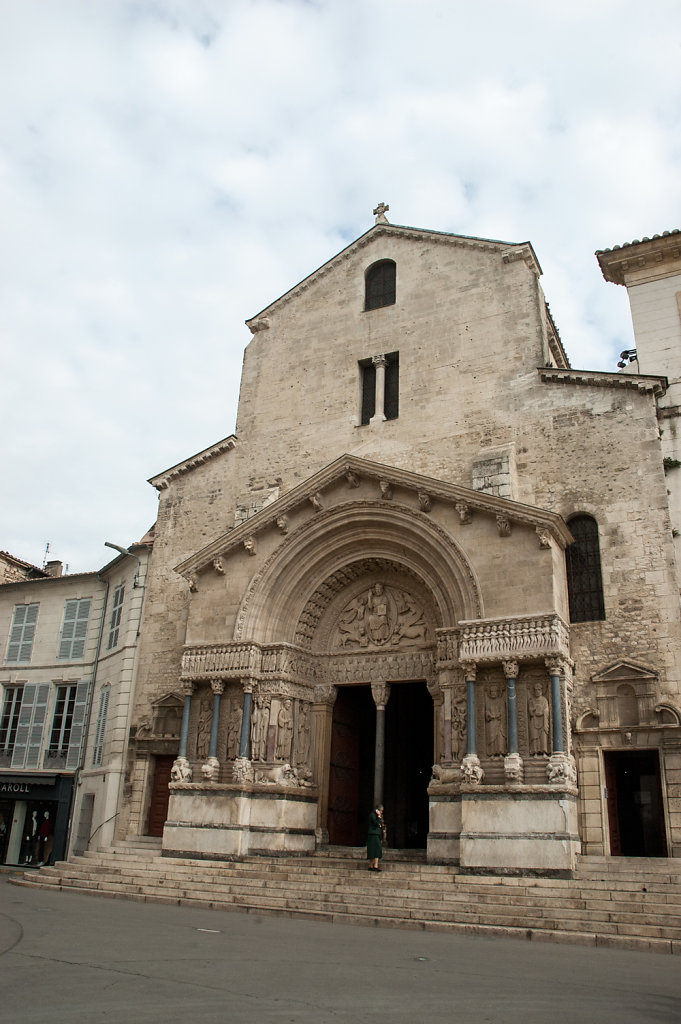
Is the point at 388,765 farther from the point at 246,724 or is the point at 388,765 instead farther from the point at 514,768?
the point at 514,768

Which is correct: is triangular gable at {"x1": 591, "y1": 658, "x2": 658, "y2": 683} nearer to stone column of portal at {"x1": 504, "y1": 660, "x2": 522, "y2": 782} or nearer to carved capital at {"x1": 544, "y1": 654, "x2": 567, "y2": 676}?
carved capital at {"x1": 544, "y1": 654, "x2": 567, "y2": 676}

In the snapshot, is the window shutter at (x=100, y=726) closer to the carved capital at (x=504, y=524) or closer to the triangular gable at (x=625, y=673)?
the carved capital at (x=504, y=524)

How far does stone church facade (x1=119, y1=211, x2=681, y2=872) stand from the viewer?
45.6 ft

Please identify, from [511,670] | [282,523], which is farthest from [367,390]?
[511,670]

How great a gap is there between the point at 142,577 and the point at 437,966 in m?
14.0

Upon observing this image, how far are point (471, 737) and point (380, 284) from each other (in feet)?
37.5

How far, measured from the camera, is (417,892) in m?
11.7

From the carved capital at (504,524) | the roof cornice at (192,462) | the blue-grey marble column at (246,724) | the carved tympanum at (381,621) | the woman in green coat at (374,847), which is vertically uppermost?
the roof cornice at (192,462)

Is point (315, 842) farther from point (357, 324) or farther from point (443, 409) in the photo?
point (357, 324)

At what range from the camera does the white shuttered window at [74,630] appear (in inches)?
870

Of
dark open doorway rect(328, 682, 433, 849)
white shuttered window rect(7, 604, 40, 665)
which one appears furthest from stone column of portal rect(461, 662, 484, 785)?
white shuttered window rect(7, 604, 40, 665)

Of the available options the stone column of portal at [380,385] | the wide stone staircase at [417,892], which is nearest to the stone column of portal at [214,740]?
the wide stone staircase at [417,892]

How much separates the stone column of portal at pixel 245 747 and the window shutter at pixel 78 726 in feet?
22.1

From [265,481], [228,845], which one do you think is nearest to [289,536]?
[265,481]
